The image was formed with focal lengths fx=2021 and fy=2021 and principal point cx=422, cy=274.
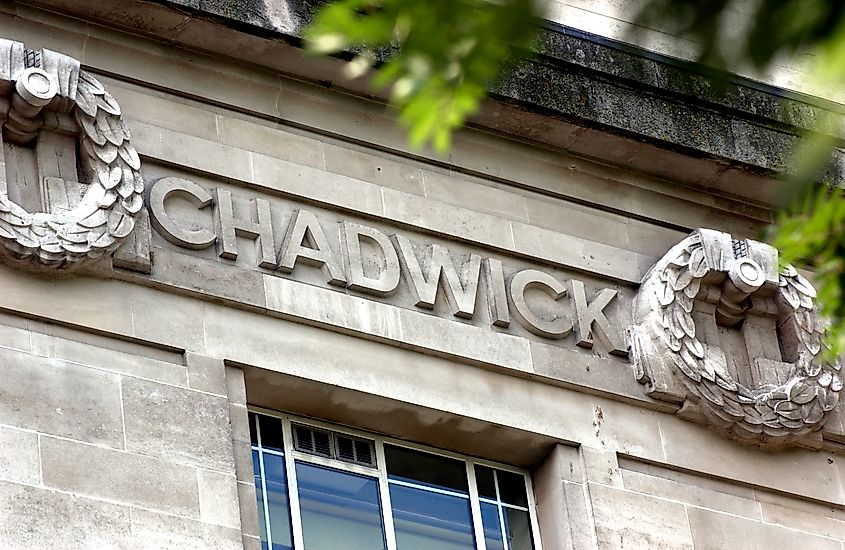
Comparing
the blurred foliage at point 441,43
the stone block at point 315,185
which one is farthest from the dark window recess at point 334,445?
the blurred foliage at point 441,43

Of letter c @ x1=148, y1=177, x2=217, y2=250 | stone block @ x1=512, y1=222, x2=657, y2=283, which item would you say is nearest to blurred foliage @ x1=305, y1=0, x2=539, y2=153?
letter c @ x1=148, y1=177, x2=217, y2=250

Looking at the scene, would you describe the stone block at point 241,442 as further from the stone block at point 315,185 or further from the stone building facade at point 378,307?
the stone block at point 315,185

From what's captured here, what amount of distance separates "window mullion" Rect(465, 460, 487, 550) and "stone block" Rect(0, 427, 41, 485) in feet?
10.5

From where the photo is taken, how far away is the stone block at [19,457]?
37.1 feet

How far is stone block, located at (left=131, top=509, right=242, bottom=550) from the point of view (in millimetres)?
11469

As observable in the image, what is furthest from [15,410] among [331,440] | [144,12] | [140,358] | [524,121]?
[524,121]

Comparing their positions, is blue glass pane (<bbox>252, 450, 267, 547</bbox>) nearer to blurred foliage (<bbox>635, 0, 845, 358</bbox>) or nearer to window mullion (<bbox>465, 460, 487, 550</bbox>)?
window mullion (<bbox>465, 460, 487, 550</bbox>)

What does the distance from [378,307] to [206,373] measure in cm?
146

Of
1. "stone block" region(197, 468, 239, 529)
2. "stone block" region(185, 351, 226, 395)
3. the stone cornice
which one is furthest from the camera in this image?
the stone cornice

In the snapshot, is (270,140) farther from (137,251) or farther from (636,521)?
(636,521)

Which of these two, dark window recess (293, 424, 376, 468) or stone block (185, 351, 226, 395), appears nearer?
stone block (185, 351, 226, 395)

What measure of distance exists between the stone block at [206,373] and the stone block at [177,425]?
79 millimetres

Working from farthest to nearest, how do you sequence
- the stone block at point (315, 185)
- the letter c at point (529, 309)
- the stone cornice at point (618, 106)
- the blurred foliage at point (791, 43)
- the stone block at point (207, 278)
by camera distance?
the letter c at point (529, 309) → the stone cornice at point (618, 106) → the stone block at point (315, 185) → the stone block at point (207, 278) → the blurred foliage at point (791, 43)

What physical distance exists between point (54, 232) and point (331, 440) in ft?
7.49
